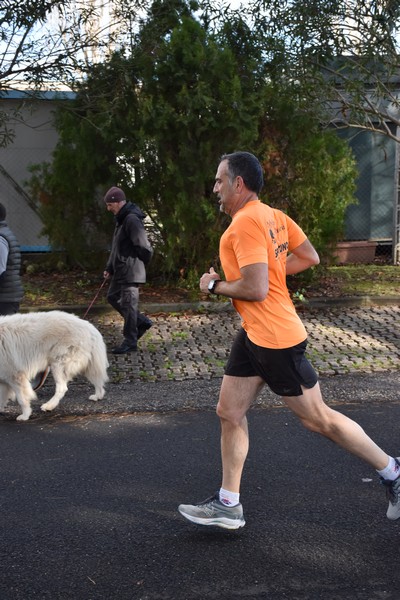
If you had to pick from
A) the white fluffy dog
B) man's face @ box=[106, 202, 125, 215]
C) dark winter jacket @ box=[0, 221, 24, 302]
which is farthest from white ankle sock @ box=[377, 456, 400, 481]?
man's face @ box=[106, 202, 125, 215]

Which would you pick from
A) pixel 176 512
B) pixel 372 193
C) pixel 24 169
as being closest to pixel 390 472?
pixel 176 512

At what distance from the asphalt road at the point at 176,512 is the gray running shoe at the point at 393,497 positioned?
10 centimetres

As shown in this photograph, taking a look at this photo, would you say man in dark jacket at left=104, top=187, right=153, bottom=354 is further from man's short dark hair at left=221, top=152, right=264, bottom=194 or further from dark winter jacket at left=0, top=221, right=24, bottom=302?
man's short dark hair at left=221, top=152, right=264, bottom=194

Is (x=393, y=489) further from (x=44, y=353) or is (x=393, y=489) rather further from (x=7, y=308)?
(x=7, y=308)

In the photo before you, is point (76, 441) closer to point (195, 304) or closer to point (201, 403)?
point (201, 403)

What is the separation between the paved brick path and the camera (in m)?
8.00

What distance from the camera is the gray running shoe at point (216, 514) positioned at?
415cm

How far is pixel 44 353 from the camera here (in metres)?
6.58

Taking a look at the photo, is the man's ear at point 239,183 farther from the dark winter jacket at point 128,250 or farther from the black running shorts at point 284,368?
the dark winter jacket at point 128,250

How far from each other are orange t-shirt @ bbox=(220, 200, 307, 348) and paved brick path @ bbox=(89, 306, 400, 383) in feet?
12.3

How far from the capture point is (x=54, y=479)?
5.07 m

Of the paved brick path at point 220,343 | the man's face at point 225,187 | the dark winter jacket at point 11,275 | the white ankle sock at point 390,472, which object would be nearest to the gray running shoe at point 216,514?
the white ankle sock at point 390,472

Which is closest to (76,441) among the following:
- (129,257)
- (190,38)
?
(129,257)

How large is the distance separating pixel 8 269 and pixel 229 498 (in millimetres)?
4066
